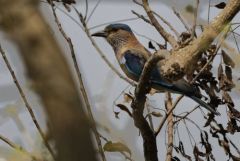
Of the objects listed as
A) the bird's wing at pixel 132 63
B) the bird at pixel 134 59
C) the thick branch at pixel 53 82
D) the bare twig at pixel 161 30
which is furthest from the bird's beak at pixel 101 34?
the thick branch at pixel 53 82

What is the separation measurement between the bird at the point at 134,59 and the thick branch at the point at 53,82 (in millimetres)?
2205

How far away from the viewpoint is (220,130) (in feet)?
8.79

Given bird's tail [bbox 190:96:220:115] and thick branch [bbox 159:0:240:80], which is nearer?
thick branch [bbox 159:0:240:80]

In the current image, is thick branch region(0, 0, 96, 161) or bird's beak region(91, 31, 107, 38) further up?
bird's beak region(91, 31, 107, 38)

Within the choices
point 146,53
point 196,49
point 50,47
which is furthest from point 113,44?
point 50,47

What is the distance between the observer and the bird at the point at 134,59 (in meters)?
2.91

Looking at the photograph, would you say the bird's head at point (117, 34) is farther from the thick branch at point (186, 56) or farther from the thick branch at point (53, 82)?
the thick branch at point (53, 82)

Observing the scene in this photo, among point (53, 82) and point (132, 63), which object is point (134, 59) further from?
point (53, 82)

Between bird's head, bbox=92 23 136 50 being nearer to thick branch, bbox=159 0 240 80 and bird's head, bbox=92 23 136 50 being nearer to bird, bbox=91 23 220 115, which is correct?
bird, bbox=91 23 220 115

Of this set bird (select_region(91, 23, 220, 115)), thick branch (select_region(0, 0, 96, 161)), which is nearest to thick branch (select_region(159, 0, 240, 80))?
bird (select_region(91, 23, 220, 115))

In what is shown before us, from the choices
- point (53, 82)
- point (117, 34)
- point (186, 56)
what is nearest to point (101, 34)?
point (117, 34)

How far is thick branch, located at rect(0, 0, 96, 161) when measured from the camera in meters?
0.38

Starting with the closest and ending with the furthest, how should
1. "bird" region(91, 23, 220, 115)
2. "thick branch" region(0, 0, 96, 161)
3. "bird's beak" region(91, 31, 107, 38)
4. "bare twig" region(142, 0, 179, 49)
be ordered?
"thick branch" region(0, 0, 96, 161), "bare twig" region(142, 0, 179, 49), "bird" region(91, 23, 220, 115), "bird's beak" region(91, 31, 107, 38)

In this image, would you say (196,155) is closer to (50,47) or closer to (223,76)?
(223,76)
